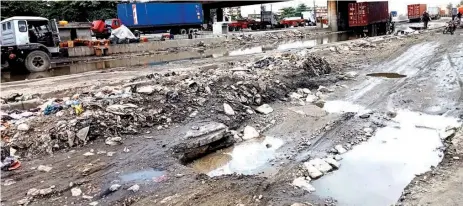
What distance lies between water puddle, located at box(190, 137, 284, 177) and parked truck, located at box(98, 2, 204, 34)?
21.7 metres

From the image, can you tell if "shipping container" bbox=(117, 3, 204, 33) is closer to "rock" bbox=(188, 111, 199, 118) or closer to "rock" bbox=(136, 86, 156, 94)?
"rock" bbox=(136, 86, 156, 94)

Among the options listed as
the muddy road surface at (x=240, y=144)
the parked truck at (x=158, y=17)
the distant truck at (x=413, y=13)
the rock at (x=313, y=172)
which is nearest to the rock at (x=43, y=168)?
the muddy road surface at (x=240, y=144)

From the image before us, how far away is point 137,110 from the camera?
668 cm

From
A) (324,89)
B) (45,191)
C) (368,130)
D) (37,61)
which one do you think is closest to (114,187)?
(45,191)

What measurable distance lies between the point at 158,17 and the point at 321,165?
82.6ft

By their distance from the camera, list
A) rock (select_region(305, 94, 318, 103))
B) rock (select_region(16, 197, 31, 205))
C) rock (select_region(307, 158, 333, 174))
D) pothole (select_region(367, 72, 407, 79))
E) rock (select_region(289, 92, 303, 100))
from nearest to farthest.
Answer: rock (select_region(16, 197, 31, 205)) < rock (select_region(307, 158, 333, 174)) < rock (select_region(305, 94, 318, 103)) < rock (select_region(289, 92, 303, 100)) < pothole (select_region(367, 72, 407, 79))

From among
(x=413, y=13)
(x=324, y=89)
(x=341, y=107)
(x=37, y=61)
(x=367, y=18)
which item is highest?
(x=413, y=13)

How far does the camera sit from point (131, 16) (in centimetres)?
2702

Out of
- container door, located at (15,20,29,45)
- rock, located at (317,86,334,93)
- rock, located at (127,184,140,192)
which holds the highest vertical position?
container door, located at (15,20,29,45)

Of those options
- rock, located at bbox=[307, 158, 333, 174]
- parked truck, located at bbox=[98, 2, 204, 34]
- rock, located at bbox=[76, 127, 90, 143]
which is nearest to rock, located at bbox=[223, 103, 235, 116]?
rock, located at bbox=[307, 158, 333, 174]

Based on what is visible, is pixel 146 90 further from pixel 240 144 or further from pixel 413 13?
pixel 413 13

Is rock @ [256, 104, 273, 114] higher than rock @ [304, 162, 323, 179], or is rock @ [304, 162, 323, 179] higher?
rock @ [256, 104, 273, 114]

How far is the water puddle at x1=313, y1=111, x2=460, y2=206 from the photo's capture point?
4418mm

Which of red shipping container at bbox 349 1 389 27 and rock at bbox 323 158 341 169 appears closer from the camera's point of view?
rock at bbox 323 158 341 169
